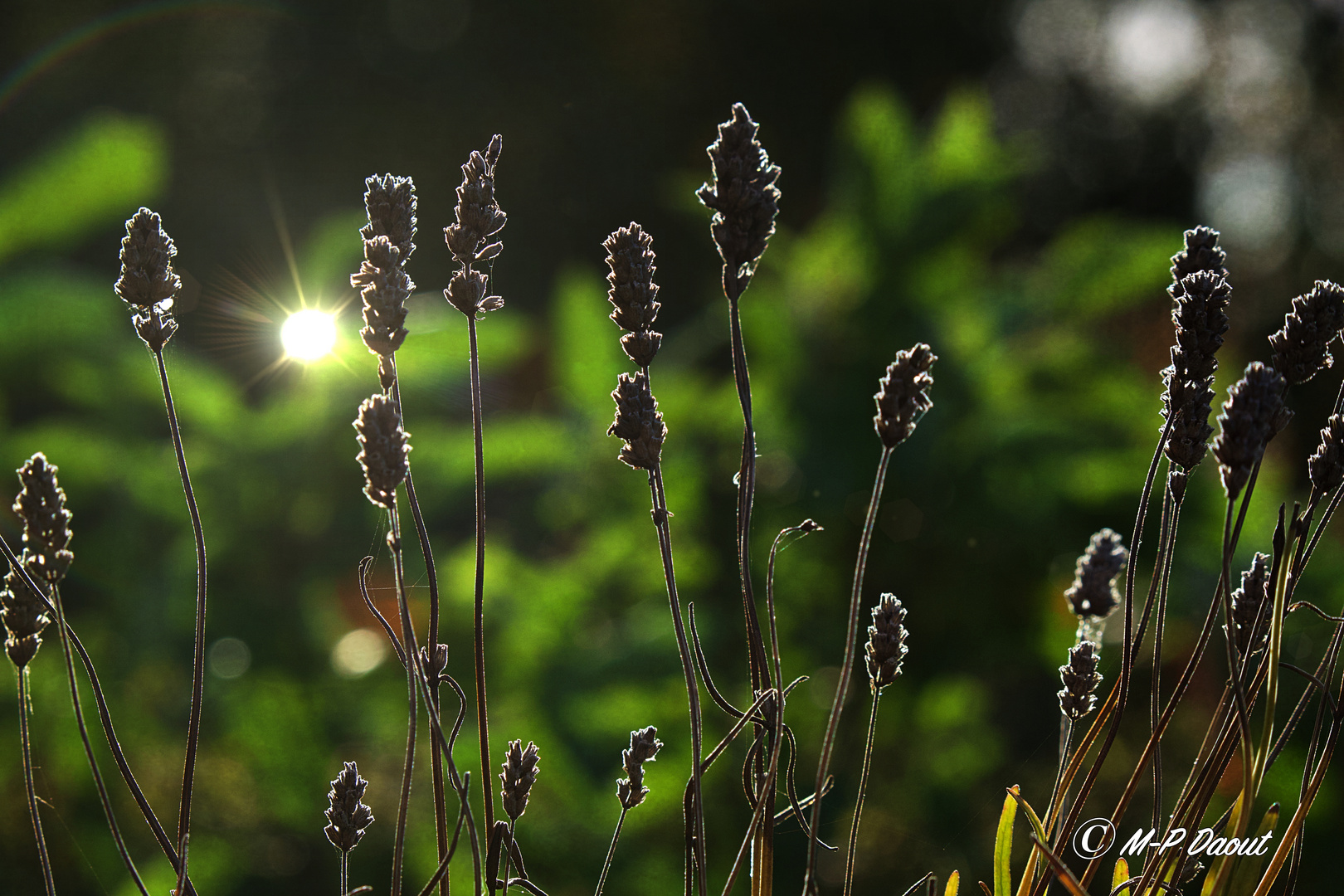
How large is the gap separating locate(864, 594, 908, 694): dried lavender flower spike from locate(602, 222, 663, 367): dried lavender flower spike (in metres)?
0.14

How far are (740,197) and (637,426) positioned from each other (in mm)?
84

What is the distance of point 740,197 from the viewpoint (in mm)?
287

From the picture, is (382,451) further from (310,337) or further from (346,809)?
(310,337)

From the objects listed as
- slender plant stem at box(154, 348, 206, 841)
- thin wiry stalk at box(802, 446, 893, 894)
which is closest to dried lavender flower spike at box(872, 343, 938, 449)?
thin wiry stalk at box(802, 446, 893, 894)

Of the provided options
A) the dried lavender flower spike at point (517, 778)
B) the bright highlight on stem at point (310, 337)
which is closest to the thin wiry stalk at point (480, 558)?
the dried lavender flower spike at point (517, 778)

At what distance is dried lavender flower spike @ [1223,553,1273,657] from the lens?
38 cm

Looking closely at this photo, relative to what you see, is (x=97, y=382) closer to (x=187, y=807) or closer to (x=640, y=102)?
(x=187, y=807)

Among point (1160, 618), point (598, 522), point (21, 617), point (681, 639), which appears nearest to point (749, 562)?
point (681, 639)

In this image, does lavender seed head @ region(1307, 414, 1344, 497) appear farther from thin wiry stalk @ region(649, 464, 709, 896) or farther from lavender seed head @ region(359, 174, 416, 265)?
lavender seed head @ region(359, 174, 416, 265)

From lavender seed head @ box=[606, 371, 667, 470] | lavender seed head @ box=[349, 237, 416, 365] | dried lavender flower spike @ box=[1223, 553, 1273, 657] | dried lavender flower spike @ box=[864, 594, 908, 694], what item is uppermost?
lavender seed head @ box=[349, 237, 416, 365]

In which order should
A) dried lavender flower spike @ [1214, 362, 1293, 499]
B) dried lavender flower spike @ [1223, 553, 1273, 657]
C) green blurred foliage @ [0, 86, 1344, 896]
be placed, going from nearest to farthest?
dried lavender flower spike @ [1214, 362, 1293, 499]
dried lavender flower spike @ [1223, 553, 1273, 657]
green blurred foliage @ [0, 86, 1344, 896]

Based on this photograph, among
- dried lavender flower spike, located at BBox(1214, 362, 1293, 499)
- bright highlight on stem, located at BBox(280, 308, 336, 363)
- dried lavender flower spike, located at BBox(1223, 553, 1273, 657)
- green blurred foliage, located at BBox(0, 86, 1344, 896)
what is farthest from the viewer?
green blurred foliage, located at BBox(0, 86, 1344, 896)

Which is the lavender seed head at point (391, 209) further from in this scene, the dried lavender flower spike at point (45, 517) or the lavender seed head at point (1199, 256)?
the lavender seed head at point (1199, 256)

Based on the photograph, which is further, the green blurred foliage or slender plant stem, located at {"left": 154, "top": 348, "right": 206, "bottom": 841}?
the green blurred foliage
